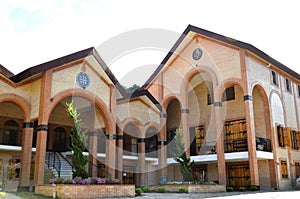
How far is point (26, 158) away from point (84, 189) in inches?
228

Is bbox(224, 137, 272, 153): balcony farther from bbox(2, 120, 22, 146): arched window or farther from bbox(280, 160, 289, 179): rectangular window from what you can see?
bbox(2, 120, 22, 146): arched window

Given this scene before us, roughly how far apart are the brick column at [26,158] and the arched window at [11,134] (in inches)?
172

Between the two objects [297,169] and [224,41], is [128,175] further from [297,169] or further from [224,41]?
[297,169]

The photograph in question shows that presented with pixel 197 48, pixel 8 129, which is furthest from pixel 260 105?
pixel 8 129

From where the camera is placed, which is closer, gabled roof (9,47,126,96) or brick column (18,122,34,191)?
brick column (18,122,34,191)

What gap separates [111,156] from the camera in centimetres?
2117

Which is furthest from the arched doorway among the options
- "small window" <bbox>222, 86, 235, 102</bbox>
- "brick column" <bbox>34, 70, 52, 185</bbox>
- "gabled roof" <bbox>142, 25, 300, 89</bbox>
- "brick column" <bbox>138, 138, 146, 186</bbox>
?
"brick column" <bbox>34, 70, 52, 185</bbox>

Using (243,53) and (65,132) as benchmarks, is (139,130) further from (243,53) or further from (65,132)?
(243,53)

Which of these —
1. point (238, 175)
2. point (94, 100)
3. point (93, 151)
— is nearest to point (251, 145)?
point (238, 175)

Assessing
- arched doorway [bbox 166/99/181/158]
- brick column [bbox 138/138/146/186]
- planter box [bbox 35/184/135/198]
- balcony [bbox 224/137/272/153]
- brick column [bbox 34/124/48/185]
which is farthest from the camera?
arched doorway [bbox 166/99/181/158]

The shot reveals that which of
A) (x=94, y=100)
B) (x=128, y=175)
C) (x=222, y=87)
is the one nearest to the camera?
(x=94, y=100)

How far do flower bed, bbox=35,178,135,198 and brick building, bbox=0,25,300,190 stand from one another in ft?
11.5

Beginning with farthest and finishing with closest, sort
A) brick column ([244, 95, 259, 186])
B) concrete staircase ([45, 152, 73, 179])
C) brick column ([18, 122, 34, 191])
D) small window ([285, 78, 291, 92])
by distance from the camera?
small window ([285, 78, 291, 92]), concrete staircase ([45, 152, 73, 179]), brick column ([244, 95, 259, 186]), brick column ([18, 122, 34, 191])

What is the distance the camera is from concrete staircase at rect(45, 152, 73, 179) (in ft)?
67.2
